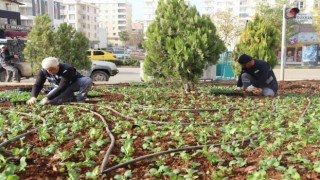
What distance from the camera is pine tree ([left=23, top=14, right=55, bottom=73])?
11.1 meters

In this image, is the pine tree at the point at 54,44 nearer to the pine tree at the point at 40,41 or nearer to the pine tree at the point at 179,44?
the pine tree at the point at 40,41

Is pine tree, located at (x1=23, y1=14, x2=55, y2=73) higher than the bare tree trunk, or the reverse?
pine tree, located at (x1=23, y1=14, x2=55, y2=73)

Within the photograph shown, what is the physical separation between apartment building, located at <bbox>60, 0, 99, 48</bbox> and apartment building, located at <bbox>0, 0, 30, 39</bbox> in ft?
157

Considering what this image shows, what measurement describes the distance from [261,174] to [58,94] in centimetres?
510

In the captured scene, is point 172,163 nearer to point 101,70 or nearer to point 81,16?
point 101,70

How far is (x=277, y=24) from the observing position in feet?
119

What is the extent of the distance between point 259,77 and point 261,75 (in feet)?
0.28

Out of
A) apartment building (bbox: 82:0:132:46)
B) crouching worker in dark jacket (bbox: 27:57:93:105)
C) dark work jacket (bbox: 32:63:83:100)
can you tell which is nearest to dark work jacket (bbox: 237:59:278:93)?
crouching worker in dark jacket (bbox: 27:57:93:105)

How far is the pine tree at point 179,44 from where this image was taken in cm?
791

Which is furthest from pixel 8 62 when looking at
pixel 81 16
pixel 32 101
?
pixel 81 16

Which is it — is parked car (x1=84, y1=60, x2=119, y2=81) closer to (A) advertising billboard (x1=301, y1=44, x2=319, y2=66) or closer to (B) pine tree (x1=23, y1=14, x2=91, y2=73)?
(B) pine tree (x1=23, y1=14, x2=91, y2=73)

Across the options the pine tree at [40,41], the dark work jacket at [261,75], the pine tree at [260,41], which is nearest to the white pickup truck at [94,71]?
the pine tree at [40,41]

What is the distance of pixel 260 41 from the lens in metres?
11.7

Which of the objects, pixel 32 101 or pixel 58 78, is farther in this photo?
pixel 58 78
